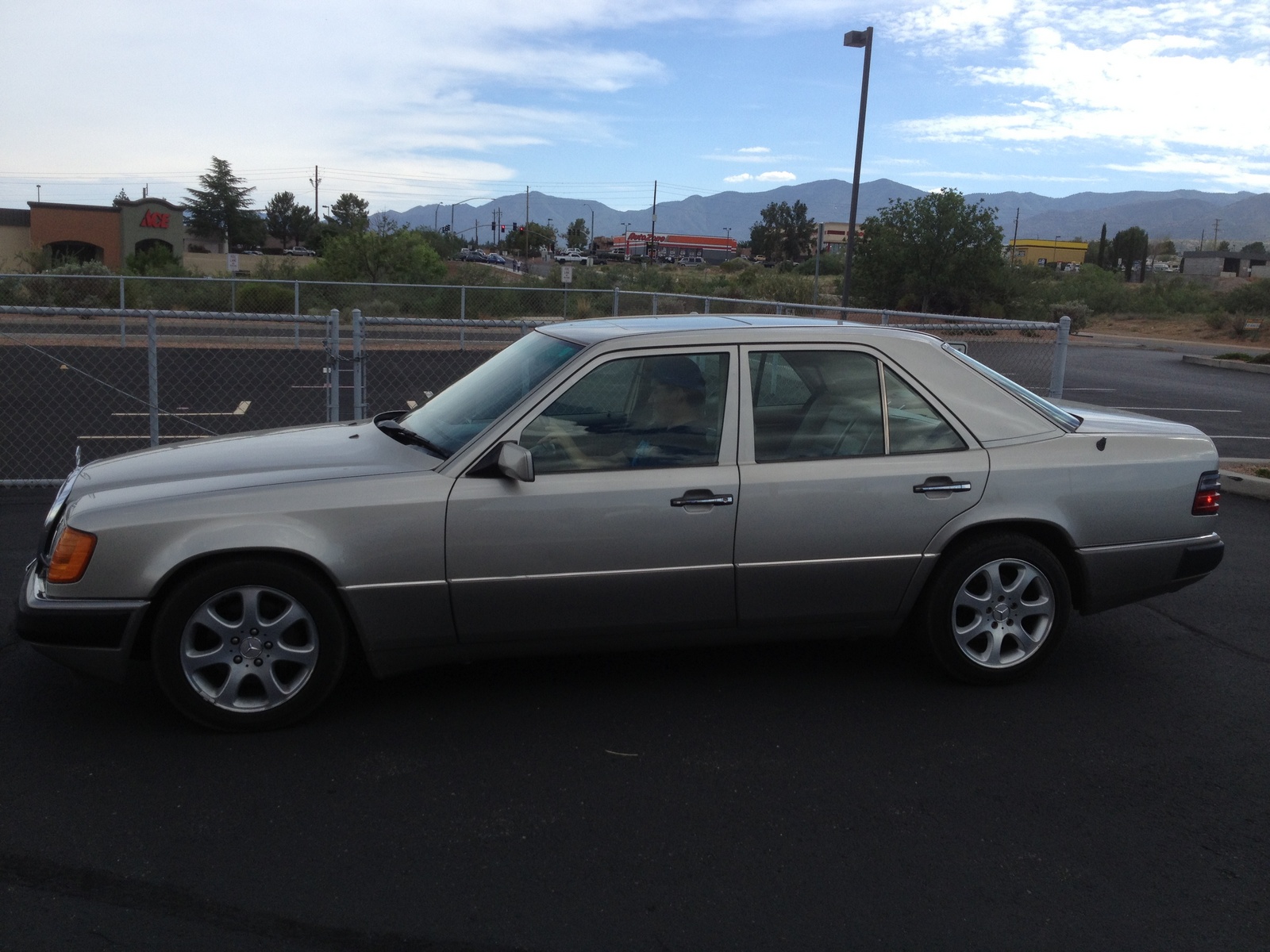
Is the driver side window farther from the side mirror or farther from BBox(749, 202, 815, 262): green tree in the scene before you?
BBox(749, 202, 815, 262): green tree

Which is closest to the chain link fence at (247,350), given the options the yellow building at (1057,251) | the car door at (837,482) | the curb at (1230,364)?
the car door at (837,482)

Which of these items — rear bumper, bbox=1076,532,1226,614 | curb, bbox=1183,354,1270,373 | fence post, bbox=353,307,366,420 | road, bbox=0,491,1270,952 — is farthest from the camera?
curb, bbox=1183,354,1270,373

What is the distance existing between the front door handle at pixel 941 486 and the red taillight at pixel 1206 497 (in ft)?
3.96

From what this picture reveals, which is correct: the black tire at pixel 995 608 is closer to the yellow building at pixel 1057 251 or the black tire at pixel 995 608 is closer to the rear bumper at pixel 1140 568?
the rear bumper at pixel 1140 568

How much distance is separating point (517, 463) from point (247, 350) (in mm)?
19602

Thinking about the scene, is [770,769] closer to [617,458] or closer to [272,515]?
[617,458]

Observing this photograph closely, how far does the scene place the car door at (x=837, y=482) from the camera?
4668mm

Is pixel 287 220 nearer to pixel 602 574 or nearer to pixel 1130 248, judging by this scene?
pixel 1130 248

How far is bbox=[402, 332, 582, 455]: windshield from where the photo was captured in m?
4.77

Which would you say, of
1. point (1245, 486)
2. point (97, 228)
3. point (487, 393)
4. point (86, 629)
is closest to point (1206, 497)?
point (487, 393)

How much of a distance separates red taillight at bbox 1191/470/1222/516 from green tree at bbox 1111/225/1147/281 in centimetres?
8660

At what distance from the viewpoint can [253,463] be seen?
4.67 m

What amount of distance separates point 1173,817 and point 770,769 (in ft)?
4.63

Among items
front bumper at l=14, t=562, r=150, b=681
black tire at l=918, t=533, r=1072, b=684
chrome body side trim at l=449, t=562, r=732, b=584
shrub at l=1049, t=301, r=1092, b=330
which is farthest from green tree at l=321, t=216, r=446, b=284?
black tire at l=918, t=533, r=1072, b=684
